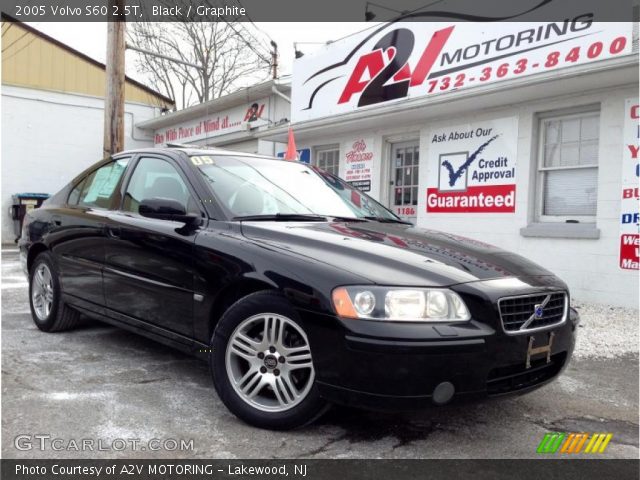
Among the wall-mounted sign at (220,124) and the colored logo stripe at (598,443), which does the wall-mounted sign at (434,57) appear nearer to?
the wall-mounted sign at (220,124)

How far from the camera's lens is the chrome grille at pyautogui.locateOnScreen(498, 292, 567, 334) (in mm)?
2834

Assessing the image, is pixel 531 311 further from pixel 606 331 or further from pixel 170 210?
pixel 606 331

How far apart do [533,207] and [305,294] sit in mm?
5880

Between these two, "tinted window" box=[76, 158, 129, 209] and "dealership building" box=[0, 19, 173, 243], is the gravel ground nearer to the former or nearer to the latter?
"tinted window" box=[76, 158, 129, 209]

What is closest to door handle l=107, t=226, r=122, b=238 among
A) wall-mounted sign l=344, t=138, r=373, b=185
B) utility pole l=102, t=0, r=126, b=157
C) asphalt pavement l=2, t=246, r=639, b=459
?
asphalt pavement l=2, t=246, r=639, b=459

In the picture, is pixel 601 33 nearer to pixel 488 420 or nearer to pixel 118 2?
pixel 488 420

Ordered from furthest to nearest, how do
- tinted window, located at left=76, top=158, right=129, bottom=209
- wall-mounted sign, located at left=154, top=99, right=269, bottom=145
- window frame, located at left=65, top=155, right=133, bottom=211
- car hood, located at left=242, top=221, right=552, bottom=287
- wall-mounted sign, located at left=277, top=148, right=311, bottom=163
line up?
wall-mounted sign, located at left=154, top=99, right=269, bottom=145
wall-mounted sign, located at left=277, top=148, right=311, bottom=163
tinted window, located at left=76, top=158, right=129, bottom=209
window frame, located at left=65, top=155, right=133, bottom=211
car hood, located at left=242, top=221, right=552, bottom=287

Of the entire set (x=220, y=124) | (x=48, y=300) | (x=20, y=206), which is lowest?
(x=48, y=300)

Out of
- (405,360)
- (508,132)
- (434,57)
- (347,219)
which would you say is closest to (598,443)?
(405,360)

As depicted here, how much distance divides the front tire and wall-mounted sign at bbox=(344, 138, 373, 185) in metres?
7.52

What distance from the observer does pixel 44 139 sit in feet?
57.8

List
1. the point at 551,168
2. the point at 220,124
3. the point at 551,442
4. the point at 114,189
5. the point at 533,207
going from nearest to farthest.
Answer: the point at 551,442 → the point at 114,189 → the point at 551,168 → the point at 533,207 → the point at 220,124

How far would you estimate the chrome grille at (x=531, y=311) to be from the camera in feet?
9.30

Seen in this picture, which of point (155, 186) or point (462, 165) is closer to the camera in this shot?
point (155, 186)
